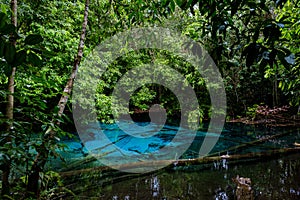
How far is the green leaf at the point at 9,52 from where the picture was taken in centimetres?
43

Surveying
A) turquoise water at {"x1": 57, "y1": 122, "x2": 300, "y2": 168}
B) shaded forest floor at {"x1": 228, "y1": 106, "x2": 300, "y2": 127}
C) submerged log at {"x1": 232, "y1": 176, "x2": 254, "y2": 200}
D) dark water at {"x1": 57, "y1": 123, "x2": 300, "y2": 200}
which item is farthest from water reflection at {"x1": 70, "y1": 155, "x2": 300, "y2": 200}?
shaded forest floor at {"x1": 228, "y1": 106, "x2": 300, "y2": 127}

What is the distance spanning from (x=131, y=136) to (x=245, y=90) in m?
5.25

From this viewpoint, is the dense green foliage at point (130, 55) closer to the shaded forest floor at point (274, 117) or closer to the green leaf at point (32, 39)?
the green leaf at point (32, 39)

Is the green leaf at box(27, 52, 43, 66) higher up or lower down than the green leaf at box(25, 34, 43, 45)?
lower down

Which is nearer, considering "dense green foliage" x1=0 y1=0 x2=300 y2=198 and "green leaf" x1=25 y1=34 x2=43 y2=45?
"green leaf" x1=25 y1=34 x2=43 y2=45

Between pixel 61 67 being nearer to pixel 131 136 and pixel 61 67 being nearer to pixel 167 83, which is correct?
pixel 131 136

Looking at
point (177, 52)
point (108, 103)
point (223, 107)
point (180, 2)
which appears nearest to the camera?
point (180, 2)

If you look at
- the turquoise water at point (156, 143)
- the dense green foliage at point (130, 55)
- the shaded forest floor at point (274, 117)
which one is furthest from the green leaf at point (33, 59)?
the shaded forest floor at point (274, 117)

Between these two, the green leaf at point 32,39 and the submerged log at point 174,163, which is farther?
the submerged log at point 174,163

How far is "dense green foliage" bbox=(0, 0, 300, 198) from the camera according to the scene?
25.7 inches

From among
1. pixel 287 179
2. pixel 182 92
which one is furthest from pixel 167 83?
pixel 287 179

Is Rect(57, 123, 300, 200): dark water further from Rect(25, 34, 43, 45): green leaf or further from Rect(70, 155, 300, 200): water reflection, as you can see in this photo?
Rect(25, 34, 43, 45): green leaf

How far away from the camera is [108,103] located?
180 inches

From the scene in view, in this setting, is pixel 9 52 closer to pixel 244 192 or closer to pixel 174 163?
pixel 244 192
